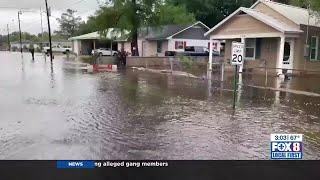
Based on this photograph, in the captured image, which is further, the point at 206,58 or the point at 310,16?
the point at 206,58

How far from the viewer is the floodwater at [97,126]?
56.1 inches

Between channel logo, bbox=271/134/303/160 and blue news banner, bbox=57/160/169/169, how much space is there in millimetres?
444

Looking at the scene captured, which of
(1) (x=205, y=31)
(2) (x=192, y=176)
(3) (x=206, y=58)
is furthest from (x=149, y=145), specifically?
(3) (x=206, y=58)

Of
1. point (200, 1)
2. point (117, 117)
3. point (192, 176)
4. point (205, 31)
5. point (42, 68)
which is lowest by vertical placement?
point (192, 176)

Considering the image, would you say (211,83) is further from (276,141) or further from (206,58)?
(276,141)

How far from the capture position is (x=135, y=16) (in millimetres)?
3668

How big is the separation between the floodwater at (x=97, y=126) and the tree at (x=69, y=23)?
0.21 metres

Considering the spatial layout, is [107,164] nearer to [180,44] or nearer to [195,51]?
[195,51]

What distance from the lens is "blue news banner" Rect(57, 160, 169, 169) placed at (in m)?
1.34

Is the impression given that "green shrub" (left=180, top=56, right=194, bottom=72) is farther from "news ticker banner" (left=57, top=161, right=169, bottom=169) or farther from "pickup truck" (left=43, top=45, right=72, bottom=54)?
"news ticker banner" (left=57, top=161, right=169, bottom=169)

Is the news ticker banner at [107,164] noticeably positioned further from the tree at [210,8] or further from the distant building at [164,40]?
the tree at [210,8]

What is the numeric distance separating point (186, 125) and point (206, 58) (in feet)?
1.46

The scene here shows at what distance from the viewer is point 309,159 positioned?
143cm

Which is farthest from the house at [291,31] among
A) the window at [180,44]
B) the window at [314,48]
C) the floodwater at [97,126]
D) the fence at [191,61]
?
the floodwater at [97,126]
